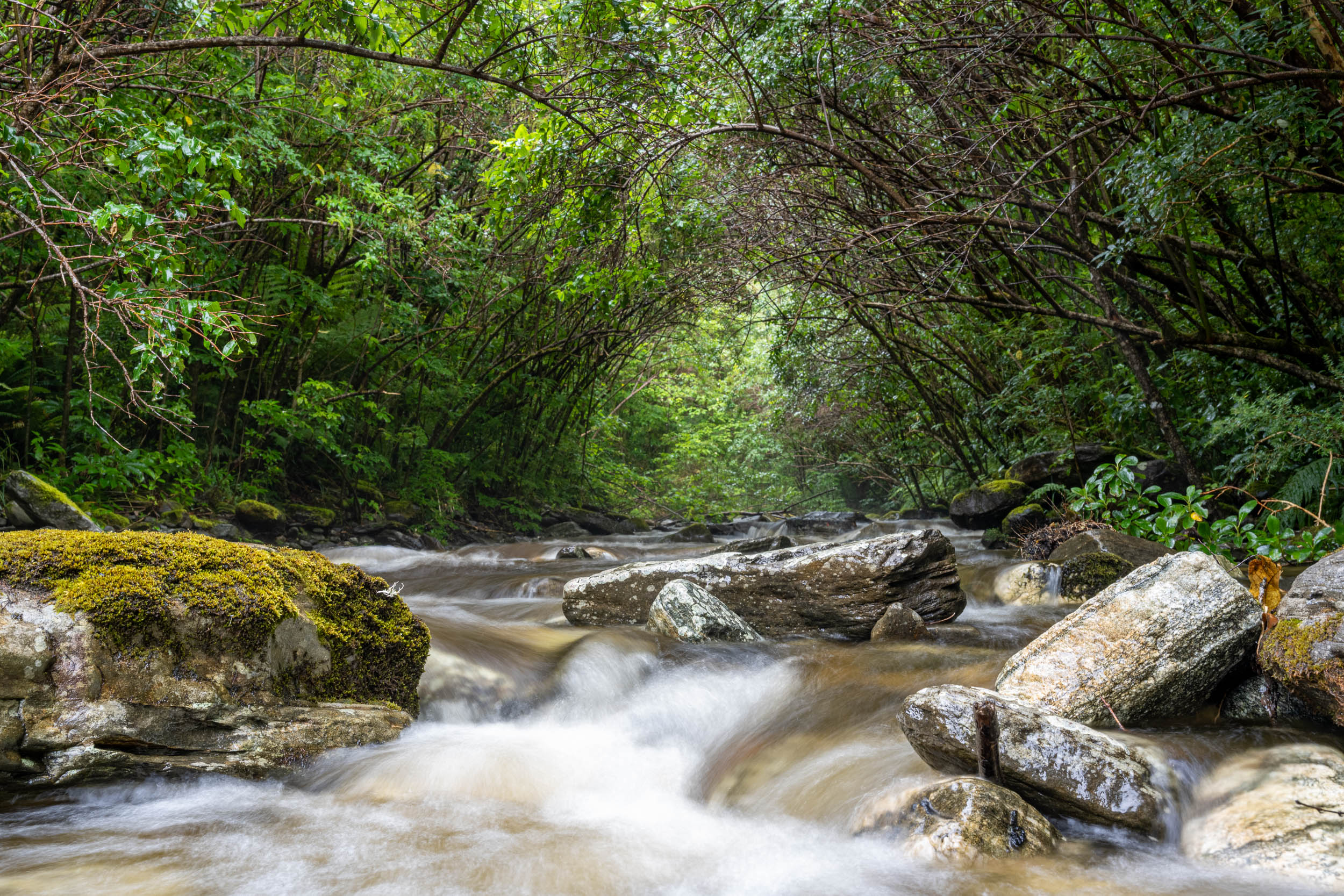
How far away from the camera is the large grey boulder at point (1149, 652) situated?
315 cm

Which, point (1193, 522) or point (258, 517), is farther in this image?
point (258, 517)

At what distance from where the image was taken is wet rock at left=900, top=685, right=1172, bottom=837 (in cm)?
258

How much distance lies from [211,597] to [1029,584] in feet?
19.0

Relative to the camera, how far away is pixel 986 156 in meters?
4.75

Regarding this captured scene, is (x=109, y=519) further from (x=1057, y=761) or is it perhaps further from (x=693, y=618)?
(x=1057, y=761)

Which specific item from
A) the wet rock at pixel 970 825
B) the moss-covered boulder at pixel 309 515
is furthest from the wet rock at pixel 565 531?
the wet rock at pixel 970 825

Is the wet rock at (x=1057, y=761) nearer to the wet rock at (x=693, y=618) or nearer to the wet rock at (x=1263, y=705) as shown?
the wet rock at (x=1263, y=705)

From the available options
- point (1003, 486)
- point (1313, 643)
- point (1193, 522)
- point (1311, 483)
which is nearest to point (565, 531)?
point (1003, 486)

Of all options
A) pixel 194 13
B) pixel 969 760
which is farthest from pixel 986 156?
pixel 194 13

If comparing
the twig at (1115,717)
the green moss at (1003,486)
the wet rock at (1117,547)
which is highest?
the green moss at (1003,486)

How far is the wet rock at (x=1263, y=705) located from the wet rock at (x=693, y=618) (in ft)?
8.88

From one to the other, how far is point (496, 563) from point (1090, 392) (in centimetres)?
780

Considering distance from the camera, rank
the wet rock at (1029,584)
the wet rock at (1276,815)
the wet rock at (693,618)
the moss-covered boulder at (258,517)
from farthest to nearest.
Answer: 1. the moss-covered boulder at (258,517)
2. the wet rock at (1029,584)
3. the wet rock at (693,618)
4. the wet rock at (1276,815)

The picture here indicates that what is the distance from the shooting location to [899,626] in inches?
198
